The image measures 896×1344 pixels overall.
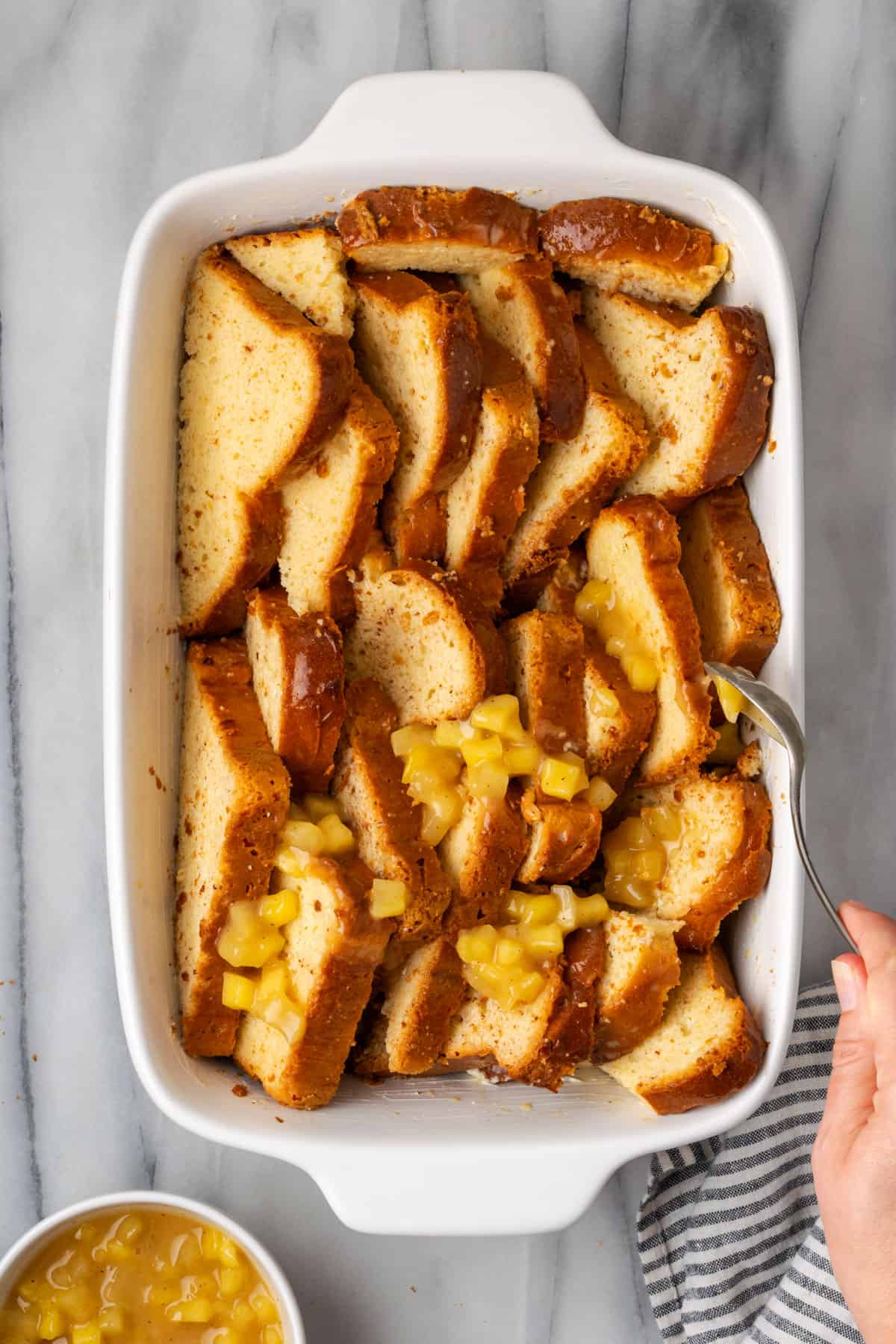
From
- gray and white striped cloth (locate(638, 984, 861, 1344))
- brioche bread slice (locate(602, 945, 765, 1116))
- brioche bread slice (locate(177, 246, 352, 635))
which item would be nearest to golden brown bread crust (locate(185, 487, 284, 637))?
brioche bread slice (locate(177, 246, 352, 635))

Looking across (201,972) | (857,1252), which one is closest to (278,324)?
(201,972)

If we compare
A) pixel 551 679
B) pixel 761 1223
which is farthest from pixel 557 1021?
pixel 761 1223

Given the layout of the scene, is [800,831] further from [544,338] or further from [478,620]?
[544,338]

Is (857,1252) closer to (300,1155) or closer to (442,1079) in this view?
(442,1079)

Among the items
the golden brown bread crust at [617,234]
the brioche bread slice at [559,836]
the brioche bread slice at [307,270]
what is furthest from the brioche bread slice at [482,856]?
the golden brown bread crust at [617,234]

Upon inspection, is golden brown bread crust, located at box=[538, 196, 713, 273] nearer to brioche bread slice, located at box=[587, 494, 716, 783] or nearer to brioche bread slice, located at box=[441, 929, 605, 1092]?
brioche bread slice, located at box=[587, 494, 716, 783]

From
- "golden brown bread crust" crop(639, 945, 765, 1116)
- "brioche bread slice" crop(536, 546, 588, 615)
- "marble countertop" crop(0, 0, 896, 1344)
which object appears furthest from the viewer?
"marble countertop" crop(0, 0, 896, 1344)
